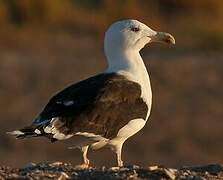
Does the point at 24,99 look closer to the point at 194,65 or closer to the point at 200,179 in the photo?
the point at 194,65

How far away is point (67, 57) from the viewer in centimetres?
2809

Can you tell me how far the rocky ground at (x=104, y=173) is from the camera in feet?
32.8

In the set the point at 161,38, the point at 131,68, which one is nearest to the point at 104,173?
the point at 131,68

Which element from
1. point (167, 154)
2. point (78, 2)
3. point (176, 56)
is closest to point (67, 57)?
point (176, 56)

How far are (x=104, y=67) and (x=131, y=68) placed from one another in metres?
13.9

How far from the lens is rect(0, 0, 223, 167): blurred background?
2134 centimetres

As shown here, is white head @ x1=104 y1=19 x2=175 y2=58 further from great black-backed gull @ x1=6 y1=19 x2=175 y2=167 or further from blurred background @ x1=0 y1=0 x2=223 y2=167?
blurred background @ x1=0 y1=0 x2=223 y2=167

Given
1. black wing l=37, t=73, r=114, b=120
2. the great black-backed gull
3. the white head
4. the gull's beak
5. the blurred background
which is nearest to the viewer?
the great black-backed gull

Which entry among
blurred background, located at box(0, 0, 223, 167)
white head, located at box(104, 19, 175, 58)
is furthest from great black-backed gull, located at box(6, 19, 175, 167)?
blurred background, located at box(0, 0, 223, 167)

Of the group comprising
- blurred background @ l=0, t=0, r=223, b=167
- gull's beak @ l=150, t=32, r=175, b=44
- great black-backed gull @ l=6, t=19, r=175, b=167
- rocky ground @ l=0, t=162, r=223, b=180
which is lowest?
blurred background @ l=0, t=0, r=223, b=167

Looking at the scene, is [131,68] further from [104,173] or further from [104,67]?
[104,67]

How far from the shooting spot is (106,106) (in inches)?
432

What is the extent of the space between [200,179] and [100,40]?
21186 mm

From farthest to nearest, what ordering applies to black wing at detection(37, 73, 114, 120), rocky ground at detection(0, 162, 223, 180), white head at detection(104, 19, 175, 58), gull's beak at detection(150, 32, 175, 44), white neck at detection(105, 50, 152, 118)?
gull's beak at detection(150, 32, 175, 44) < white head at detection(104, 19, 175, 58) < white neck at detection(105, 50, 152, 118) < black wing at detection(37, 73, 114, 120) < rocky ground at detection(0, 162, 223, 180)
